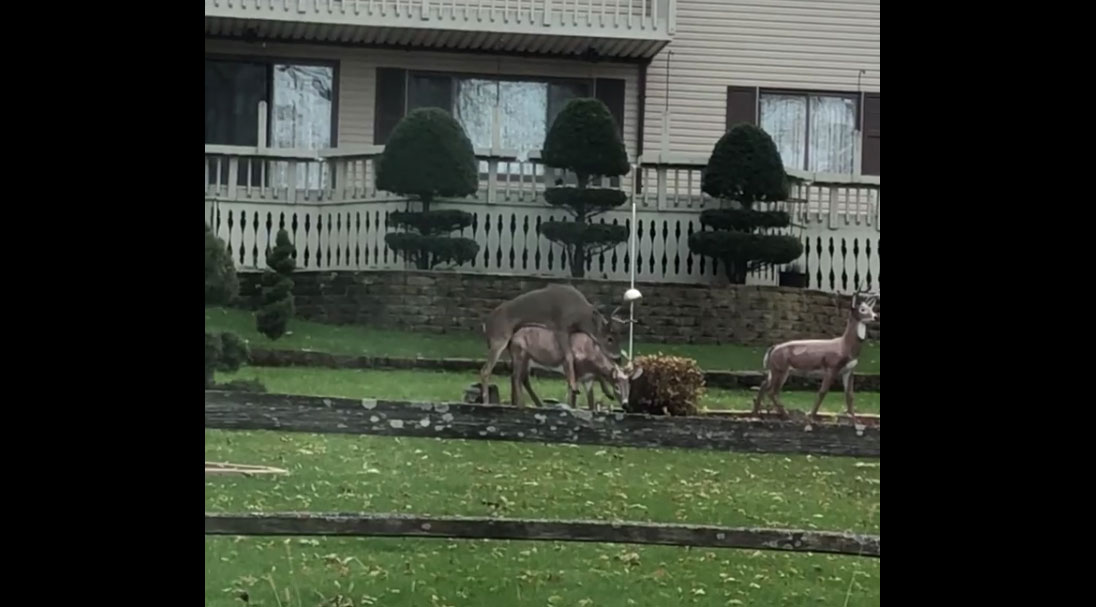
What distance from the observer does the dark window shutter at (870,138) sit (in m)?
2.87

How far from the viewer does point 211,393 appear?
276 centimetres

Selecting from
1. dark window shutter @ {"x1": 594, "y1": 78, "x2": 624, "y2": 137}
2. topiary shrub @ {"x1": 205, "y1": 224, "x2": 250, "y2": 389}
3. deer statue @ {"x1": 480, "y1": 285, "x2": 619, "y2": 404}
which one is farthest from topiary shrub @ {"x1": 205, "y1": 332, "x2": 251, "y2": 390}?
dark window shutter @ {"x1": 594, "y1": 78, "x2": 624, "y2": 137}

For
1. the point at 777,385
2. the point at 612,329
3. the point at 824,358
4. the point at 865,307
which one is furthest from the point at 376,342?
the point at 865,307

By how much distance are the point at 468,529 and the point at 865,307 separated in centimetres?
114

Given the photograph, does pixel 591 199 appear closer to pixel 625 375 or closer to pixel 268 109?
pixel 625 375

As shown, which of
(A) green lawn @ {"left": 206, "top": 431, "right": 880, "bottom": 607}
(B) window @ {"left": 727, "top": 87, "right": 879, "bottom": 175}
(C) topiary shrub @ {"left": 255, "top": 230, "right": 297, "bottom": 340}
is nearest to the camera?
(A) green lawn @ {"left": 206, "top": 431, "right": 880, "bottom": 607}

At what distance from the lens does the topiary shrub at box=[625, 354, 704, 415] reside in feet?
9.32

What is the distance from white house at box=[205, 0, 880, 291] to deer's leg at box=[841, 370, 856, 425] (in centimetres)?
23

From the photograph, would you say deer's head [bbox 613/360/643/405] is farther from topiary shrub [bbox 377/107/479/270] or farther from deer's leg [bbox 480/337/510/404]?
topiary shrub [bbox 377/107/479/270]

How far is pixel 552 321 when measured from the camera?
9.36 feet
